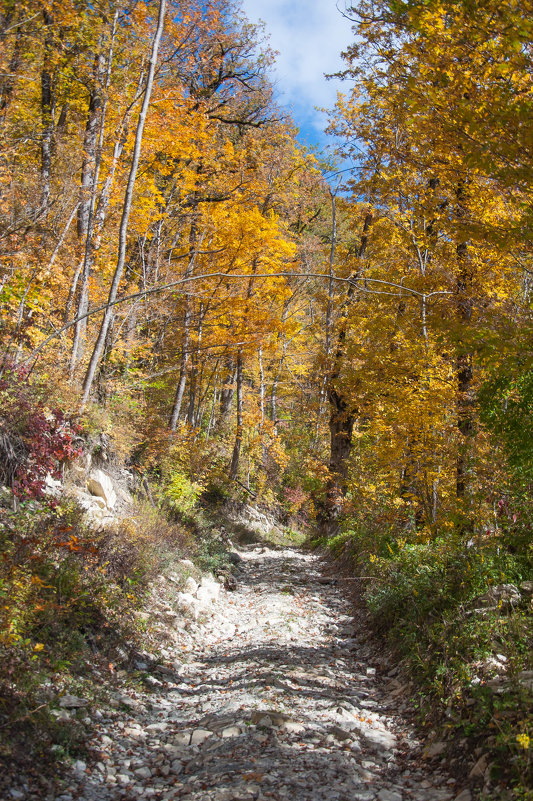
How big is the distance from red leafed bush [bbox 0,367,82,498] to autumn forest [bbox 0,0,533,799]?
4 cm

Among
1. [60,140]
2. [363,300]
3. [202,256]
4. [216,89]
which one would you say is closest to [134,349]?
[202,256]

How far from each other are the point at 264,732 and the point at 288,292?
12.6 meters

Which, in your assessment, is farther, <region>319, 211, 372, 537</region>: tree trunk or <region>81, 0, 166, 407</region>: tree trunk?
<region>319, 211, 372, 537</region>: tree trunk

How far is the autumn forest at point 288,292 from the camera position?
4.39m

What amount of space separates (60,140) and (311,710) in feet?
40.5

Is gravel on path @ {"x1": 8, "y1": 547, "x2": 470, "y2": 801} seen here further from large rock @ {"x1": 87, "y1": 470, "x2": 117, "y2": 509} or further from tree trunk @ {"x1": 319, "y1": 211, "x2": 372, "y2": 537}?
tree trunk @ {"x1": 319, "y1": 211, "x2": 372, "y2": 537}

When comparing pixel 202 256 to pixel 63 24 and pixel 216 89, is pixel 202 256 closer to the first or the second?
pixel 63 24

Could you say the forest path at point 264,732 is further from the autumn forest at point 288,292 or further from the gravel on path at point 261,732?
the autumn forest at point 288,292

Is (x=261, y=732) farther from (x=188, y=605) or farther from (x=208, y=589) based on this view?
(x=208, y=589)

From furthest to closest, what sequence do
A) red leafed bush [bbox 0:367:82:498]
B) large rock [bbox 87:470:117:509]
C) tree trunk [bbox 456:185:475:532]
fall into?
large rock [bbox 87:470:117:509] → tree trunk [bbox 456:185:475:532] → red leafed bush [bbox 0:367:82:498]

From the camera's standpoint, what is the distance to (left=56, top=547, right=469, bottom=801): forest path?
11.7 ft

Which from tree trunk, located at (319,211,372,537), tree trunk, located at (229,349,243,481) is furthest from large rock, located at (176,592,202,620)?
tree trunk, located at (229,349,243,481)

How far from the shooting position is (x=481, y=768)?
351 cm

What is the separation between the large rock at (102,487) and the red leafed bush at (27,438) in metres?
0.85
